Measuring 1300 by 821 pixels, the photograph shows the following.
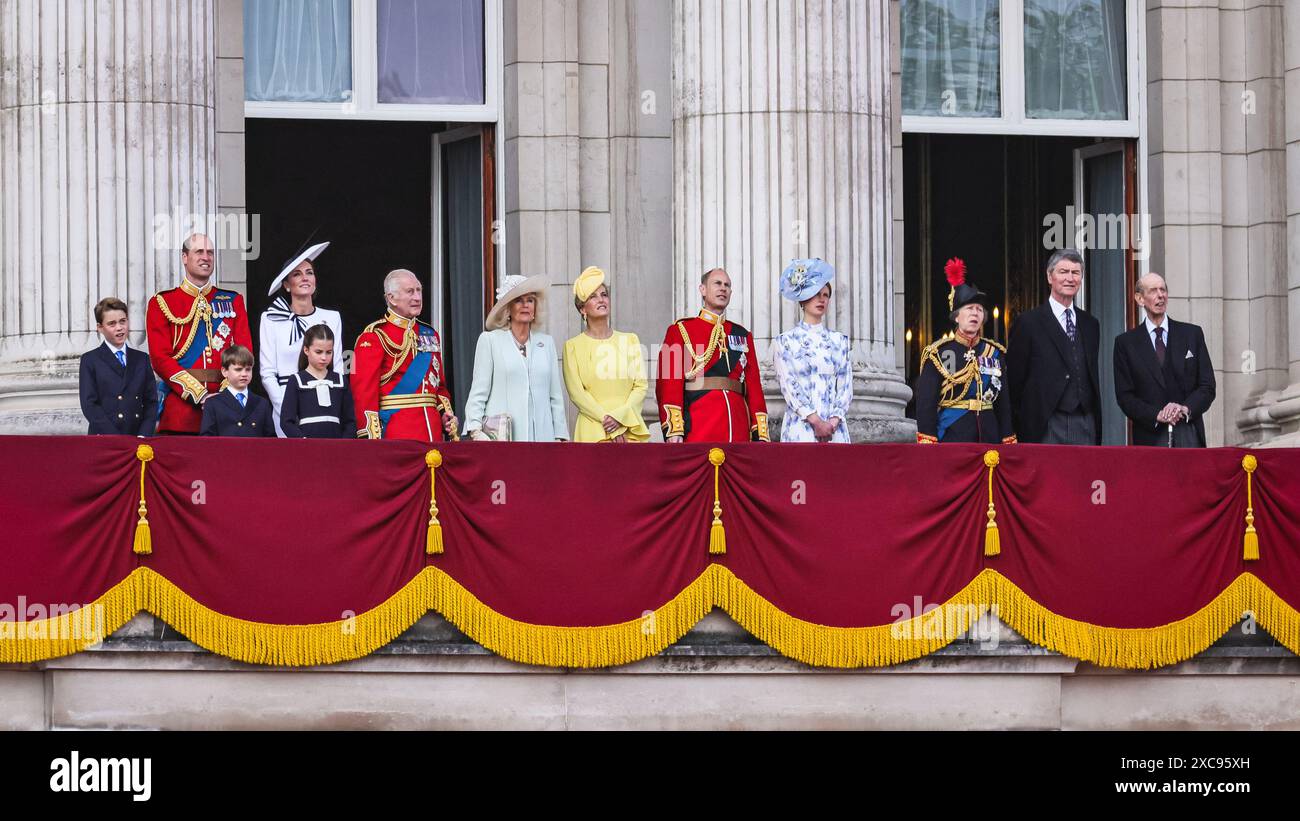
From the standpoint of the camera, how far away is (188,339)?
18.4m

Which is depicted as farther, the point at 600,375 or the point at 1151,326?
the point at 1151,326

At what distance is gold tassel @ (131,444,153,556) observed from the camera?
1616cm

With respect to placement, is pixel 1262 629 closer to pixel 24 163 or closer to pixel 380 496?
pixel 380 496

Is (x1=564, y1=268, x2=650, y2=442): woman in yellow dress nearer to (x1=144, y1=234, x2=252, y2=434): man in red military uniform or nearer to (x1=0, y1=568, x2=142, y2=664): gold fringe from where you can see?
(x1=144, y1=234, x2=252, y2=434): man in red military uniform

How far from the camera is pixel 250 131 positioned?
28.2 m

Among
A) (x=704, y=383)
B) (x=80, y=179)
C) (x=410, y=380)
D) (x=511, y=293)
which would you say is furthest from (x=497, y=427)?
(x=80, y=179)

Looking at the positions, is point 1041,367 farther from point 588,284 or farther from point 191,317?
point 191,317

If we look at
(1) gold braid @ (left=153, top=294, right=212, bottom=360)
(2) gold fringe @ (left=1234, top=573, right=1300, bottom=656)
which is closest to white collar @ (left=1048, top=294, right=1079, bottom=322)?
(2) gold fringe @ (left=1234, top=573, right=1300, bottom=656)

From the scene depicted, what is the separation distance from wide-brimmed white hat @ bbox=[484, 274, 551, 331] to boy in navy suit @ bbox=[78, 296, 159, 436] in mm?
2385

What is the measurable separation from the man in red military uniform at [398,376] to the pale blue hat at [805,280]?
2.52 meters

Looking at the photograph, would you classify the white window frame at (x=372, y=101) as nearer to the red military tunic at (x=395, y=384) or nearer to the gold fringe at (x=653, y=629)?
the red military tunic at (x=395, y=384)

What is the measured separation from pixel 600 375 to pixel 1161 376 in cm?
416

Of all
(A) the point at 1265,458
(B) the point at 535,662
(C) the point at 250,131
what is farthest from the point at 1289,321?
(C) the point at 250,131

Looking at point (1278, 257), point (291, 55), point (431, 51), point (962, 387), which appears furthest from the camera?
point (1278, 257)
